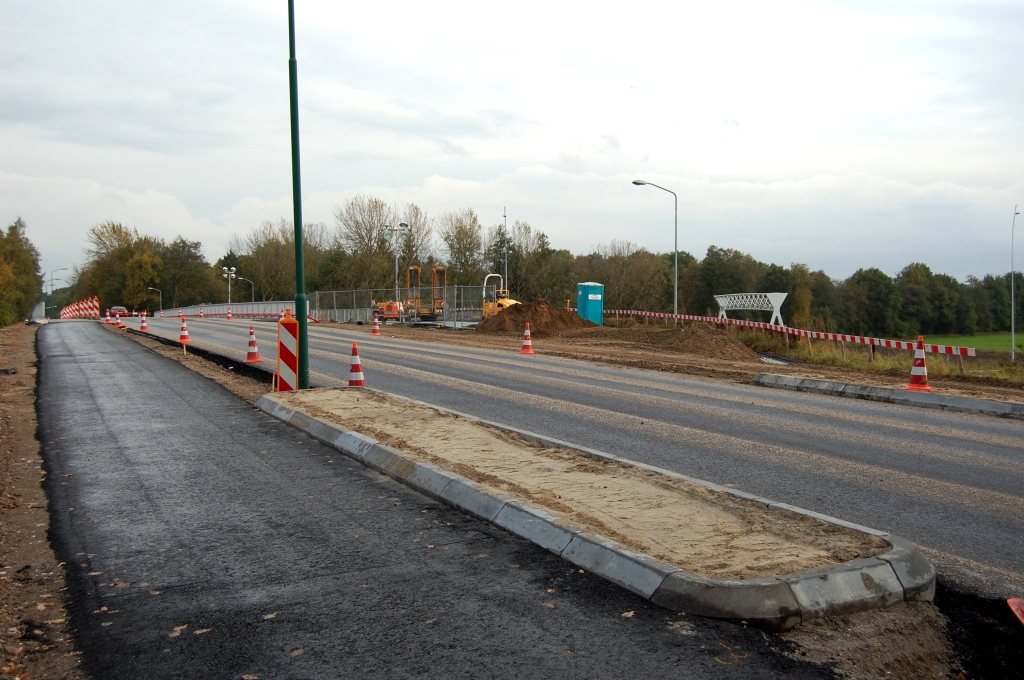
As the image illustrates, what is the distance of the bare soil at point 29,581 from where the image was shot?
3.50 metres

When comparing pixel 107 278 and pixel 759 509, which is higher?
pixel 107 278

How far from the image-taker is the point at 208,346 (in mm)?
24469

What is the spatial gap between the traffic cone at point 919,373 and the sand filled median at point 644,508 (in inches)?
363

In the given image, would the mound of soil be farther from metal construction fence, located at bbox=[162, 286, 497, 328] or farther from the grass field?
the grass field

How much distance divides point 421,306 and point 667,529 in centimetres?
3952

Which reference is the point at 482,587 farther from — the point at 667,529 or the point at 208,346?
the point at 208,346

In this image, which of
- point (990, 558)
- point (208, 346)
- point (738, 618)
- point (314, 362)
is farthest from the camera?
point (208, 346)

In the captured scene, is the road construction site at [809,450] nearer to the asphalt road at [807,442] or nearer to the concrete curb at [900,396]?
the asphalt road at [807,442]

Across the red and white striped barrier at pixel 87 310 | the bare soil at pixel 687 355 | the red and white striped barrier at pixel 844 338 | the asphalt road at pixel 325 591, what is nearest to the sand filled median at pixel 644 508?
the asphalt road at pixel 325 591

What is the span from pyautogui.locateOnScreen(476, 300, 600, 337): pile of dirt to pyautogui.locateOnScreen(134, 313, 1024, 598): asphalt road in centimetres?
1652

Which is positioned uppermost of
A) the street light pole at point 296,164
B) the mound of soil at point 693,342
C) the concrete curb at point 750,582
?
the street light pole at point 296,164

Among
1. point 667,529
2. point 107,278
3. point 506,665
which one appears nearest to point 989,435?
point 667,529

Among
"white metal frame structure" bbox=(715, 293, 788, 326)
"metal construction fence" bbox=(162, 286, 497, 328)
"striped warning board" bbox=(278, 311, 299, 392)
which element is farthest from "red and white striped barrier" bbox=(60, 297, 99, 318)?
"striped warning board" bbox=(278, 311, 299, 392)

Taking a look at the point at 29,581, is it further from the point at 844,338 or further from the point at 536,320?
the point at 536,320
